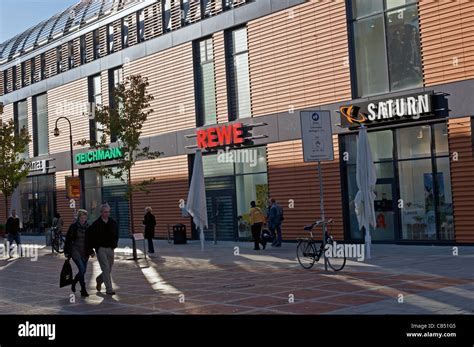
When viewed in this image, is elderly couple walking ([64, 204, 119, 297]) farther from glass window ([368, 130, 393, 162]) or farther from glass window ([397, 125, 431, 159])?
glass window ([368, 130, 393, 162])

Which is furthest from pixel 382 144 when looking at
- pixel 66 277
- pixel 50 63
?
pixel 50 63

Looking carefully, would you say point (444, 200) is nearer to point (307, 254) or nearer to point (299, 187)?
point (299, 187)

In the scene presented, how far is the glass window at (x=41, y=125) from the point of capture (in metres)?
40.7

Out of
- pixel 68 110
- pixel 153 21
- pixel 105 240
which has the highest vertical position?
pixel 153 21

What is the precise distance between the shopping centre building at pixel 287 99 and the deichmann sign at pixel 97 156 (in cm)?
13

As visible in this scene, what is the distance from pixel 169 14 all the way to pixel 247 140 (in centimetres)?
806

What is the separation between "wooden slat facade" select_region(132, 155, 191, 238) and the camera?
2975cm

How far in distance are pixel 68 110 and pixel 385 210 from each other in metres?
22.6

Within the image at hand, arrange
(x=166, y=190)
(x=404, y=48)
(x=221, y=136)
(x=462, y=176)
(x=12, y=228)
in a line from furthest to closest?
(x=166, y=190) → (x=221, y=136) → (x=12, y=228) → (x=404, y=48) → (x=462, y=176)

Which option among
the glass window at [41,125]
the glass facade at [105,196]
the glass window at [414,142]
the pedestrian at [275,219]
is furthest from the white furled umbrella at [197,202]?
the glass window at [41,125]

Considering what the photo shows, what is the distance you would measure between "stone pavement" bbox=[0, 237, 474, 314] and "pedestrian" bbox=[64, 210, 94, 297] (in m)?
0.50

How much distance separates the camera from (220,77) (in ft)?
91.2

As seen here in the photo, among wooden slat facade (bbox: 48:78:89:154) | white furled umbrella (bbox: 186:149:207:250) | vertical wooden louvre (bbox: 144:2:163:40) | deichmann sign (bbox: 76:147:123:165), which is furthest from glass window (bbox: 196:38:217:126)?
wooden slat facade (bbox: 48:78:89:154)
